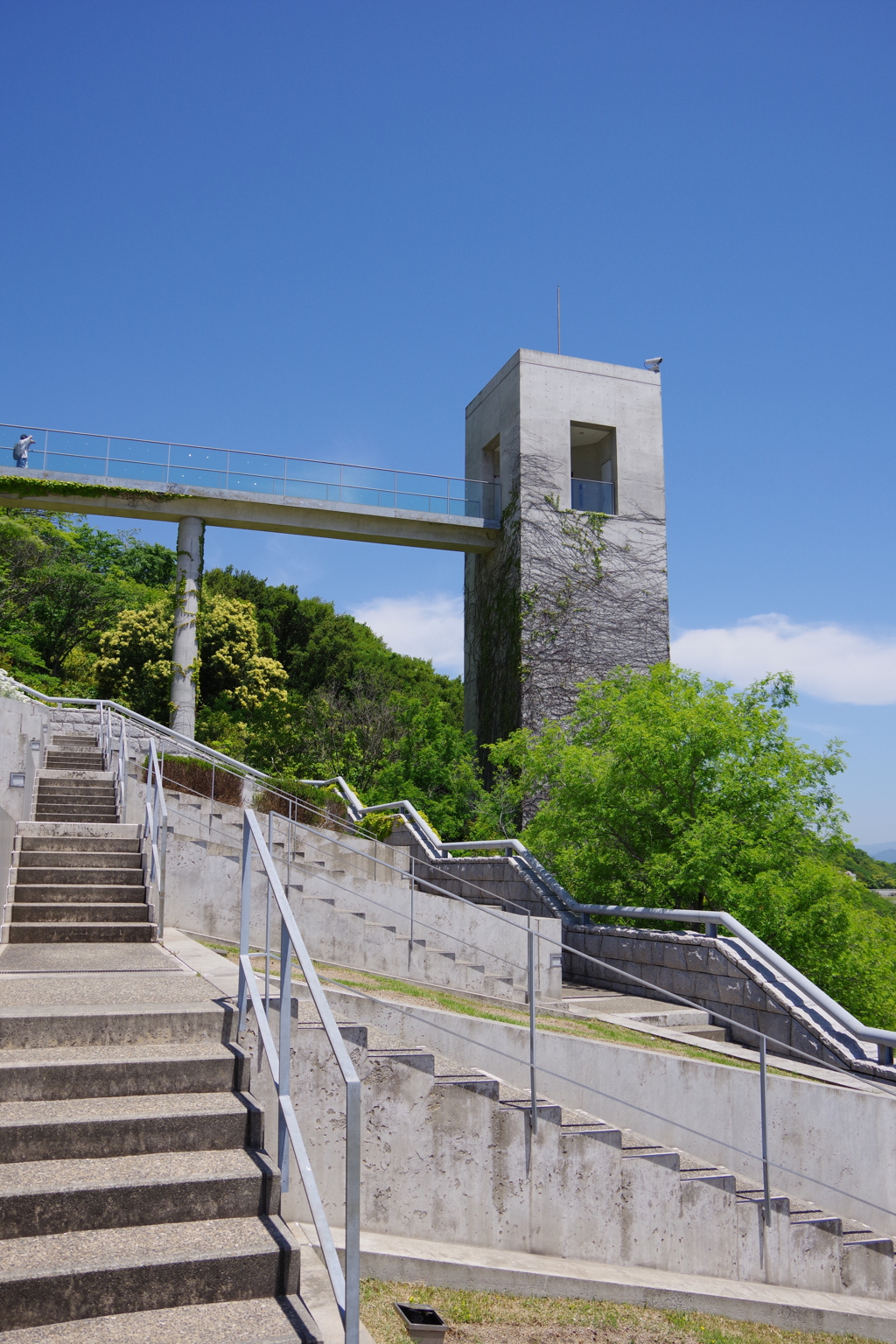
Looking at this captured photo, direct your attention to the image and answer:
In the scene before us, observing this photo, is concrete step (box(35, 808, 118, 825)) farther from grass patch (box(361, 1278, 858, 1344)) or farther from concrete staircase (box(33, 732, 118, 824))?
grass patch (box(361, 1278, 858, 1344))

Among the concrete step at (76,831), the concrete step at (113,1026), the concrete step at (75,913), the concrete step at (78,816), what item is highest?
the concrete step at (78,816)

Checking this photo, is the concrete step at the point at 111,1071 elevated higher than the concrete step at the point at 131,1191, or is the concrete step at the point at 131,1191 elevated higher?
the concrete step at the point at 111,1071

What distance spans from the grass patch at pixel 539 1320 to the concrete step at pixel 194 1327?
1.15 metres

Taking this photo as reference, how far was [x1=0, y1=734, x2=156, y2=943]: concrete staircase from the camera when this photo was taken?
27.2 feet

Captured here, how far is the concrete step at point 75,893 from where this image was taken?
875 centimetres

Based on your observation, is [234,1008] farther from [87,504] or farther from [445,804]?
[87,504]

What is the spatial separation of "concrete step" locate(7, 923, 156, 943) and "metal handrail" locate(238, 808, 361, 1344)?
305 centimetres

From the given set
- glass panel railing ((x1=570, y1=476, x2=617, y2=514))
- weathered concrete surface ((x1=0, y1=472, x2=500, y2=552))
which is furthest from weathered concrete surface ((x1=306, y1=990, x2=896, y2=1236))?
glass panel railing ((x1=570, y1=476, x2=617, y2=514))

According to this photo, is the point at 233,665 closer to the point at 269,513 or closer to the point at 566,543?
the point at 269,513

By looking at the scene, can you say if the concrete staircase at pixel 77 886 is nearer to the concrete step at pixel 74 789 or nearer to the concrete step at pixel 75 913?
the concrete step at pixel 75 913

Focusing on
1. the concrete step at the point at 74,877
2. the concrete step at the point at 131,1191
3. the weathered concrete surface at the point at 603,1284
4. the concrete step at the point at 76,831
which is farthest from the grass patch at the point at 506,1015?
the concrete step at the point at 131,1191

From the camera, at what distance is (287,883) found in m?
11.6

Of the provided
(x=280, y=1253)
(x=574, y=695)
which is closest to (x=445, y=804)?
(x=574, y=695)

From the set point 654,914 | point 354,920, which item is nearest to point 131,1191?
point 354,920
